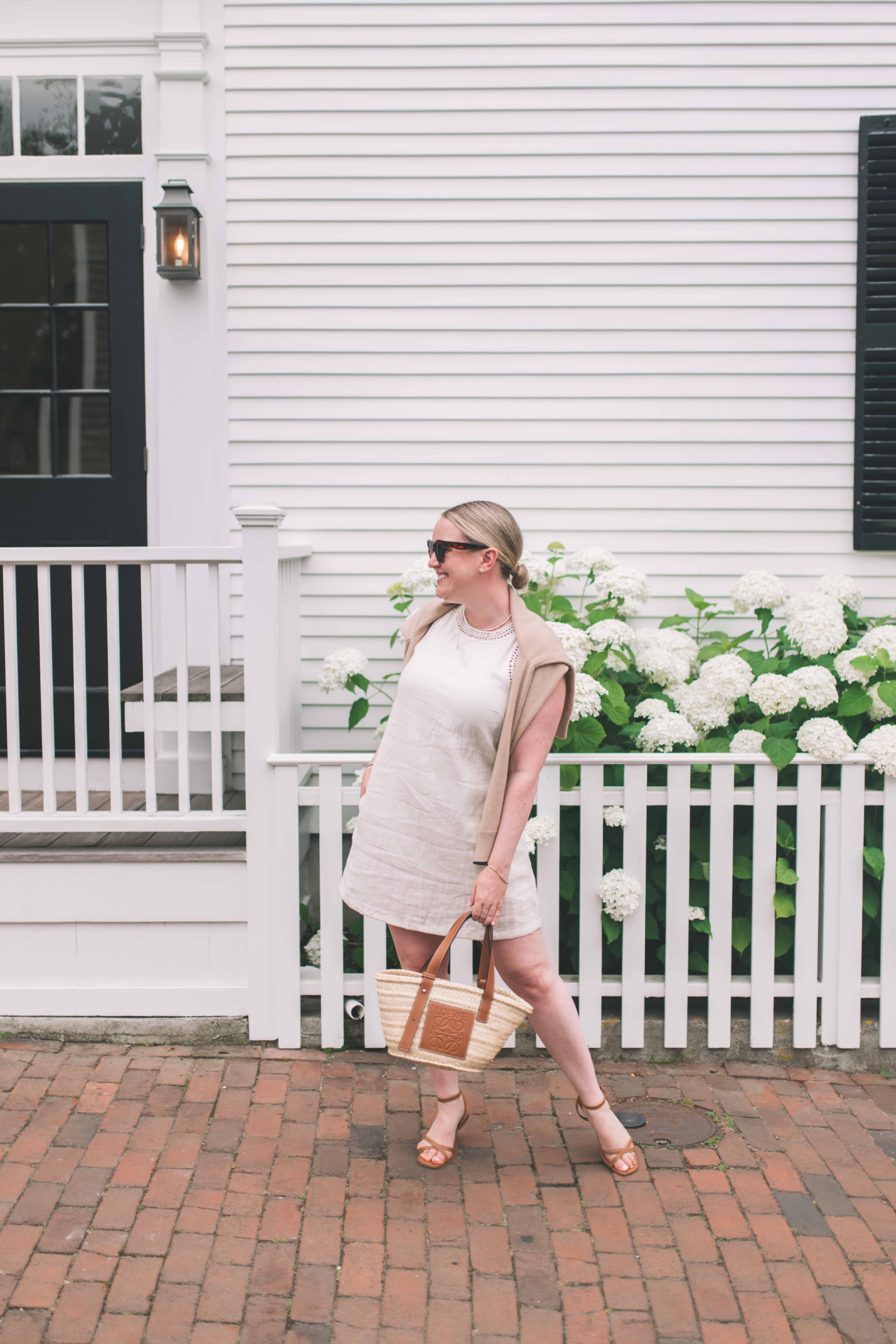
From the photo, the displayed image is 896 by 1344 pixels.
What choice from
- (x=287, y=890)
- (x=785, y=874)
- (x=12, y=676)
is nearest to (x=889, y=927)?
(x=785, y=874)

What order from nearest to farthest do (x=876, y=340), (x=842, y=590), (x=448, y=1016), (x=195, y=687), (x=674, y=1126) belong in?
1. (x=448, y=1016)
2. (x=674, y=1126)
3. (x=195, y=687)
4. (x=842, y=590)
5. (x=876, y=340)

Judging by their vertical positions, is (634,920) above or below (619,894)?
below

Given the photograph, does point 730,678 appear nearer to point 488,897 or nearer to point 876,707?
point 876,707

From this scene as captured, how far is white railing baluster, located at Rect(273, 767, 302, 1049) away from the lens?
12.1 ft

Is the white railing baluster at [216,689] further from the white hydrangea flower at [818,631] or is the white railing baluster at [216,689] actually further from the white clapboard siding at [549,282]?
the white hydrangea flower at [818,631]

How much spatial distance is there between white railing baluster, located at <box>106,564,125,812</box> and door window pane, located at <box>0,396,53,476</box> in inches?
53.7

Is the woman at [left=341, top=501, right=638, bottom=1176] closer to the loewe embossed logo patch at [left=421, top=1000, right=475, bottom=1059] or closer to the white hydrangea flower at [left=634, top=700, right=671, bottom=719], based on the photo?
the loewe embossed logo patch at [left=421, top=1000, right=475, bottom=1059]

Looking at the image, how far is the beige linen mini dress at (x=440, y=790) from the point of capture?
2.79 meters

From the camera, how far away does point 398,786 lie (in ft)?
9.41

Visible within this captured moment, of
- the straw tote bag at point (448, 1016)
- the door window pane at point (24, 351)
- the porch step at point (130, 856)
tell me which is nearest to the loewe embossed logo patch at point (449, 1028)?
the straw tote bag at point (448, 1016)

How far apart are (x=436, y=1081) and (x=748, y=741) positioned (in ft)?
5.13

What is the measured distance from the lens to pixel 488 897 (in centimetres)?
269

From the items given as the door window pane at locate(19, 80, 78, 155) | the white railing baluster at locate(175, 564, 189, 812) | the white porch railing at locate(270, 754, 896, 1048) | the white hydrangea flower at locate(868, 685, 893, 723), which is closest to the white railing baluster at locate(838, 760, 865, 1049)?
the white porch railing at locate(270, 754, 896, 1048)

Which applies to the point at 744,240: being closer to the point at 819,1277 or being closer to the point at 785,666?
the point at 785,666
